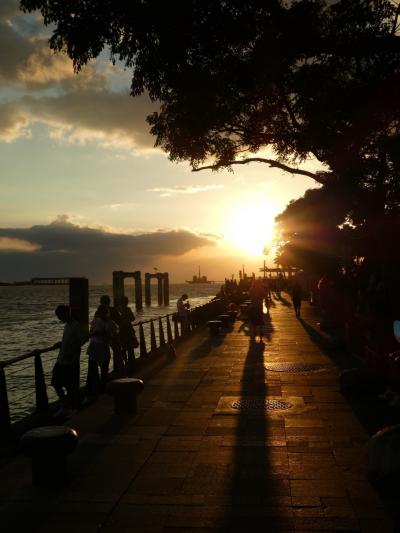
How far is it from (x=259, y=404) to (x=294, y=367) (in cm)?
431

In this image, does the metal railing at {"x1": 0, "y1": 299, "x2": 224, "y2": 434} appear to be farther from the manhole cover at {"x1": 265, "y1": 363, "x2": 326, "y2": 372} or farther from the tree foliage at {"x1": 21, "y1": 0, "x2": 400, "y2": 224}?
the tree foliage at {"x1": 21, "y1": 0, "x2": 400, "y2": 224}

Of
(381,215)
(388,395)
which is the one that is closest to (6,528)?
(388,395)

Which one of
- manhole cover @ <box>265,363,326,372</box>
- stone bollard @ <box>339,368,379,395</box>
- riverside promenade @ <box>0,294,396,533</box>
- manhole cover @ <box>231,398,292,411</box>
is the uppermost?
stone bollard @ <box>339,368,379,395</box>

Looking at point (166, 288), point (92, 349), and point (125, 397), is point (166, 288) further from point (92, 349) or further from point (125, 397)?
point (125, 397)

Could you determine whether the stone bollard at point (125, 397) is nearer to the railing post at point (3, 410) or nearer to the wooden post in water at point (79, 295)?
the railing post at point (3, 410)

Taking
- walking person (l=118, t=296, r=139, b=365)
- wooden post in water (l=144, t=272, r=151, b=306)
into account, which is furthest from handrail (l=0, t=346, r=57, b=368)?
wooden post in water (l=144, t=272, r=151, b=306)

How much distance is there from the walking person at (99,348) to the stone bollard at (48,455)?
4924 millimetres

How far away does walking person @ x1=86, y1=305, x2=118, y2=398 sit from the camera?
10.8 m

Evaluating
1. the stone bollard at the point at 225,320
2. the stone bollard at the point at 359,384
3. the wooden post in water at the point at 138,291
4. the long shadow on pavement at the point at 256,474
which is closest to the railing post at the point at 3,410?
the long shadow on pavement at the point at 256,474

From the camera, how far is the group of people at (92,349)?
31.2ft

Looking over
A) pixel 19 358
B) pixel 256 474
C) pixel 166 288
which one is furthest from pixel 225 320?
pixel 166 288

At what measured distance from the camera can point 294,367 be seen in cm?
1350

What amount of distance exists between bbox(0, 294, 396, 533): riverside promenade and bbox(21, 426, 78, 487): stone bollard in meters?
0.14

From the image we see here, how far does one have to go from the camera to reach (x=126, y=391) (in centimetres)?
873
